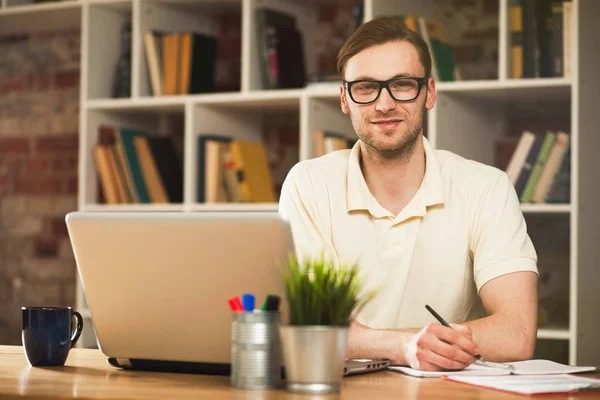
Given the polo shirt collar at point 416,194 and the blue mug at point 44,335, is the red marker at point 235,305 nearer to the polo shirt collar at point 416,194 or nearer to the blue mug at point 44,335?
the blue mug at point 44,335

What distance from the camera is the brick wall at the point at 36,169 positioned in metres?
4.39

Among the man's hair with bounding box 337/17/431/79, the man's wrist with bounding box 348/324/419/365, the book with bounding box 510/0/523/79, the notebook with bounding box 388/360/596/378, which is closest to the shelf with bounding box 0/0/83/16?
the book with bounding box 510/0/523/79

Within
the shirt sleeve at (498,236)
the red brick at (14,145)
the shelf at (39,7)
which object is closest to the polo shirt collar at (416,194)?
the shirt sleeve at (498,236)

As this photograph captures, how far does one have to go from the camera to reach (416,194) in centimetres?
236

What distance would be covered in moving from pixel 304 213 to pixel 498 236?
0.46 m

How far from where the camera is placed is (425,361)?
1.77 meters

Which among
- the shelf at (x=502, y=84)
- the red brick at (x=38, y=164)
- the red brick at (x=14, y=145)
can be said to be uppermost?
the shelf at (x=502, y=84)

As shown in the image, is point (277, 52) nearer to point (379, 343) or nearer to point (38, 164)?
point (38, 164)

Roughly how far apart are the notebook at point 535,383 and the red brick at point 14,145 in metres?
3.23

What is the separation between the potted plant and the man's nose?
3.07ft

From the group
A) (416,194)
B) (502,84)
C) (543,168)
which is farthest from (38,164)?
(416,194)

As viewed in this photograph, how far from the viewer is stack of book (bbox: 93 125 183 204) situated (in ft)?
12.6

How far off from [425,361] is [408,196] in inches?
27.1

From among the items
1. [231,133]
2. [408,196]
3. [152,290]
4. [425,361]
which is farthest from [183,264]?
[231,133]
